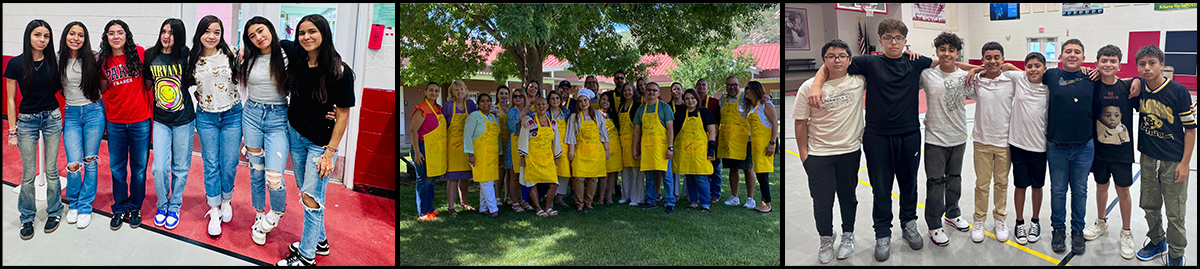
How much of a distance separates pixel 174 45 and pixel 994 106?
4.80 meters

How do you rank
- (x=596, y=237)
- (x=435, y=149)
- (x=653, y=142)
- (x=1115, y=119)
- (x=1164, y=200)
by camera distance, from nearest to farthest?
1. (x=1115, y=119)
2. (x=1164, y=200)
3. (x=596, y=237)
4. (x=435, y=149)
5. (x=653, y=142)

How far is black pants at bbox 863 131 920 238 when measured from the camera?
3.71 m

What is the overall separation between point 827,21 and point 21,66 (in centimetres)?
497

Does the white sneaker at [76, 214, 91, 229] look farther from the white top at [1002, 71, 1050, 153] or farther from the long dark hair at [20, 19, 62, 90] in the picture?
the white top at [1002, 71, 1050, 153]

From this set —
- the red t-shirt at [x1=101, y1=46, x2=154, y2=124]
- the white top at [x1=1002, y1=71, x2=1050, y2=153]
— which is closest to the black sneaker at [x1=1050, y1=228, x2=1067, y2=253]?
the white top at [x1=1002, y1=71, x2=1050, y2=153]

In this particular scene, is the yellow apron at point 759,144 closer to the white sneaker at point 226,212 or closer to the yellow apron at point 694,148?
the yellow apron at point 694,148

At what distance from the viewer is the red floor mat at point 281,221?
363 cm

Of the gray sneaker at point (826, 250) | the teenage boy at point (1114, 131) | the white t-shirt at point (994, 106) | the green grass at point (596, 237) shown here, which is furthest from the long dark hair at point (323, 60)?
the teenage boy at point (1114, 131)

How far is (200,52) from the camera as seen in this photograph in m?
3.45

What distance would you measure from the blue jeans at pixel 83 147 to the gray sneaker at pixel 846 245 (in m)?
4.45

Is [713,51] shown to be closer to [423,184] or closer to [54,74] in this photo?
[423,184]

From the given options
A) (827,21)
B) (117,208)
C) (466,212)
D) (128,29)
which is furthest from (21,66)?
(827,21)

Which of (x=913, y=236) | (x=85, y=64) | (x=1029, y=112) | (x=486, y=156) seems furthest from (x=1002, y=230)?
(x=85, y=64)

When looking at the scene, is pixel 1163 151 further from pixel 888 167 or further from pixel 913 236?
pixel 888 167
